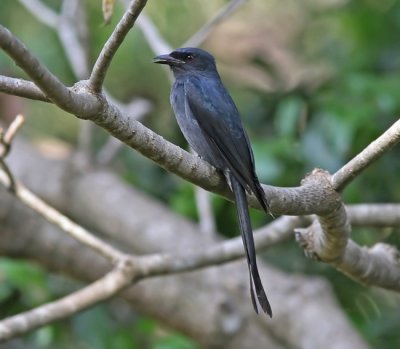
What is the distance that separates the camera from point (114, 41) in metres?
2.35

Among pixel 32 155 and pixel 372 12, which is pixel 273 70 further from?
pixel 32 155

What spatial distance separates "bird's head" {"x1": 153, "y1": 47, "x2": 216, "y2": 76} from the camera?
420cm

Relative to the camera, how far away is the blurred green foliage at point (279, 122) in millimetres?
4672

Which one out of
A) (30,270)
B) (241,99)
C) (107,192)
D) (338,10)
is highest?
(338,10)

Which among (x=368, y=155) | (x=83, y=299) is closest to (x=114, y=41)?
(x=368, y=155)

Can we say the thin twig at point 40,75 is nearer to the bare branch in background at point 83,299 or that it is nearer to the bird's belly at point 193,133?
the bird's belly at point 193,133

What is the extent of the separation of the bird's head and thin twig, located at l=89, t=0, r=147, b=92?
5.63 ft

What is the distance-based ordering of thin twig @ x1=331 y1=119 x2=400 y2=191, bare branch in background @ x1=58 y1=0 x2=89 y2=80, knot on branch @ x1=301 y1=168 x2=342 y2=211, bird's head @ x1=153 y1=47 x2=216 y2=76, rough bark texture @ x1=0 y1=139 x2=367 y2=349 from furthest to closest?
bare branch in background @ x1=58 y1=0 x2=89 y2=80, rough bark texture @ x1=0 y1=139 x2=367 y2=349, bird's head @ x1=153 y1=47 x2=216 y2=76, knot on branch @ x1=301 y1=168 x2=342 y2=211, thin twig @ x1=331 y1=119 x2=400 y2=191

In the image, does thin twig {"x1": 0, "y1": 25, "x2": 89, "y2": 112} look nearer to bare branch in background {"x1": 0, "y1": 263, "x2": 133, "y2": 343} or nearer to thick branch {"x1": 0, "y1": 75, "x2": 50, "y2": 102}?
thick branch {"x1": 0, "y1": 75, "x2": 50, "y2": 102}

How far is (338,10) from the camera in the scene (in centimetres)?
592

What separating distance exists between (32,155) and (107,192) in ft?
1.98

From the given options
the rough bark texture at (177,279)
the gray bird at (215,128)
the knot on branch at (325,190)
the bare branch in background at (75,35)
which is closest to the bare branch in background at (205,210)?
Result: the rough bark texture at (177,279)

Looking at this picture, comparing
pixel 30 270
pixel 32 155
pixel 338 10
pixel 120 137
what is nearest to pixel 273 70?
pixel 338 10

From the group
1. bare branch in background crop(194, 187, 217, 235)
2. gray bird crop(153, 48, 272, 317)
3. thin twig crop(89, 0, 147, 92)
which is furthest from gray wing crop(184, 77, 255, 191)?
bare branch in background crop(194, 187, 217, 235)
